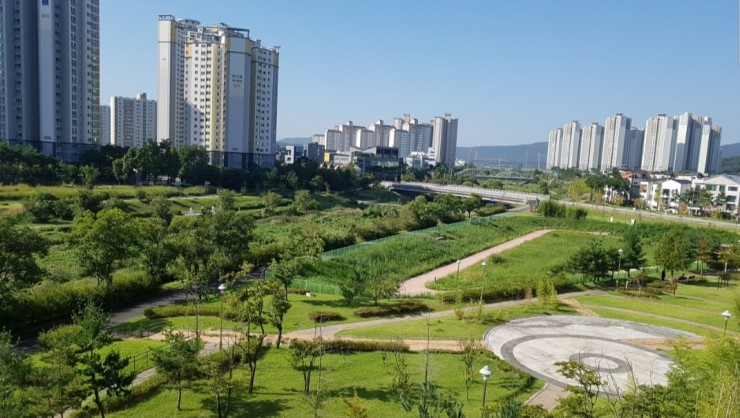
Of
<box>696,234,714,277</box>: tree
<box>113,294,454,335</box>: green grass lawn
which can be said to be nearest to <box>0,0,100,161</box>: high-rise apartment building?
<box>113,294,454,335</box>: green grass lawn

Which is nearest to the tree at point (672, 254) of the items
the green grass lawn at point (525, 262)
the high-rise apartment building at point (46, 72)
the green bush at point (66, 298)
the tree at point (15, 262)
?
the green grass lawn at point (525, 262)

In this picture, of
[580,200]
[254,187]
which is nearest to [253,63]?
[254,187]

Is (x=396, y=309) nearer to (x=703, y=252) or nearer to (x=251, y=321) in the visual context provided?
(x=251, y=321)

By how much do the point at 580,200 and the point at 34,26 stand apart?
250ft

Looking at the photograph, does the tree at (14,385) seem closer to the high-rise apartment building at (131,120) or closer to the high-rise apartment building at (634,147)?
the high-rise apartment building at (131,120)

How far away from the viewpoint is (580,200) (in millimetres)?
73500

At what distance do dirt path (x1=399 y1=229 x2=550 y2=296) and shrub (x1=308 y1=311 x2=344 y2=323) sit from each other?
5.99 meters

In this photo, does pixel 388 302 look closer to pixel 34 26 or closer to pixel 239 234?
pixel 239 234

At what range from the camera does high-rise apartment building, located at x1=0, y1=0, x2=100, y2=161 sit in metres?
64.8

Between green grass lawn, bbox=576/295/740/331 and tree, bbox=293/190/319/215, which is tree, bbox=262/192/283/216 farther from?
green grass lawn, bbox=576/295/740/331

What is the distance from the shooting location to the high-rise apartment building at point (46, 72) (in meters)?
64.8

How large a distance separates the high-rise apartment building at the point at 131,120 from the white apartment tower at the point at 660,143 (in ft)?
489

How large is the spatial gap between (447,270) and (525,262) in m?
6.42

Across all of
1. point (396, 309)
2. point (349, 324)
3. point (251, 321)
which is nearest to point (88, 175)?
point (396, 309)
